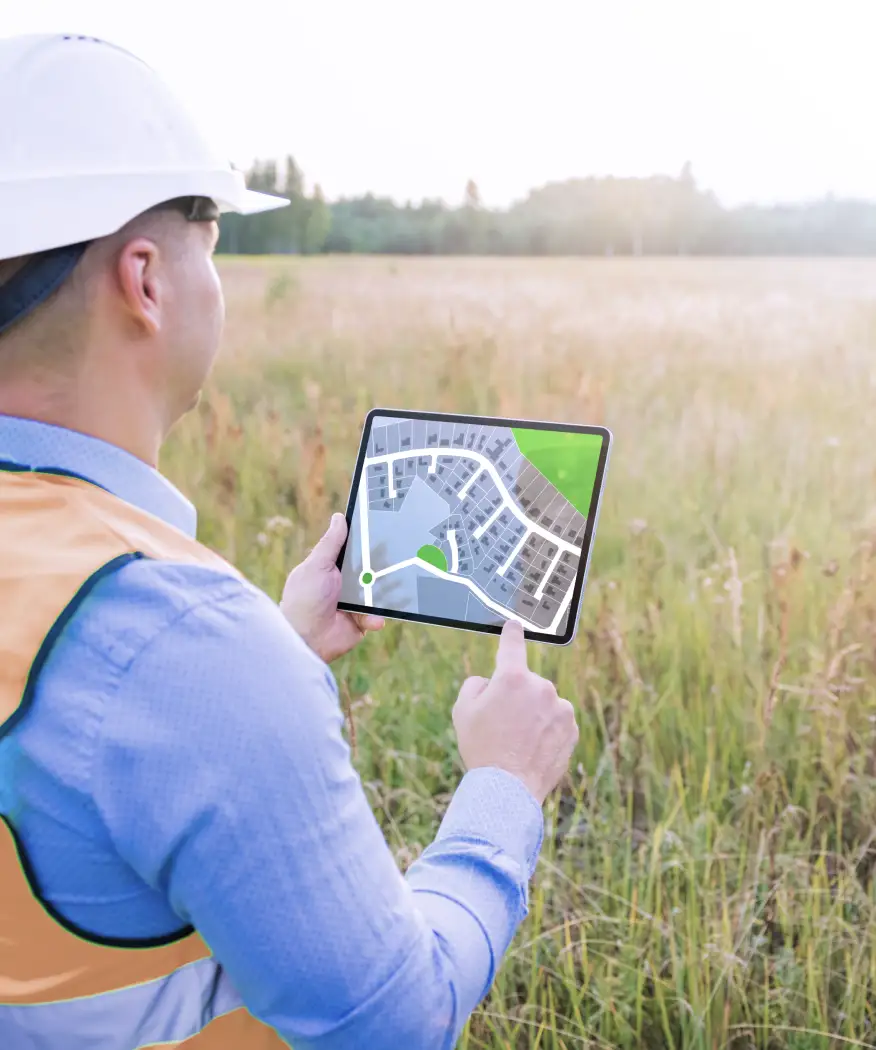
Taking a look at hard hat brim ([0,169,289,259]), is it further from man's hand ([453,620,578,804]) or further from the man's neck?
man's hand ([453,620,578,804])

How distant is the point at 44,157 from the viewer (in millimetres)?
792

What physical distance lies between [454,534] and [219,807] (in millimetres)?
689

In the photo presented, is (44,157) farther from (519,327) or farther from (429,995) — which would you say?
(519,327)

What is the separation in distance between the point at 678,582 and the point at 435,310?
2.26 m

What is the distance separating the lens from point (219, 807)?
2.12 ft

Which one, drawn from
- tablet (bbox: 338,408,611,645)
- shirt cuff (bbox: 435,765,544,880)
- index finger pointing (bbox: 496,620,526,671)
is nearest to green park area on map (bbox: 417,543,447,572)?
tablet (bbox: 338,408,611,645)

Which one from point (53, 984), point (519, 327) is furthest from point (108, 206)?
point (519, 327)

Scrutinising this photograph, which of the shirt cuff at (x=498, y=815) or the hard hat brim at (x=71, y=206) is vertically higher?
the hard hat brim at (x=71, y=206)

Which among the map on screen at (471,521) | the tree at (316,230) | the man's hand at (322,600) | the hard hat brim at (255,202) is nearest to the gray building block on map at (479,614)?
the map on screen at (471,521)

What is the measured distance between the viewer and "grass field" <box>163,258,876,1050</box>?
5.29ft

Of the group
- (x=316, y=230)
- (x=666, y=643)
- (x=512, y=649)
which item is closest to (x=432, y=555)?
(x=512, y=649)

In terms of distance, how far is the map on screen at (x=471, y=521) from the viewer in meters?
1.24

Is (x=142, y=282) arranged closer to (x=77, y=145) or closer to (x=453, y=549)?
(x=77, y=145)

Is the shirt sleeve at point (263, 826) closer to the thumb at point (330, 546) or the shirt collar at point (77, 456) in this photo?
the shirt collar at point (77, 456)
